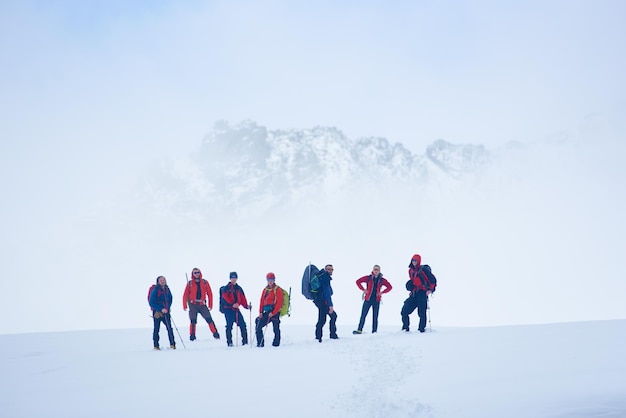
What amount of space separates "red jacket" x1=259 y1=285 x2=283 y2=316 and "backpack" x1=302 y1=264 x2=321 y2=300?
729mm

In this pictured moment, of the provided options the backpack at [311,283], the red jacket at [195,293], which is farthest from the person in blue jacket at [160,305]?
the backpack at [311,283]

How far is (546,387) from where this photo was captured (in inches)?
485

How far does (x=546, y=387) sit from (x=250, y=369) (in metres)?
6.77

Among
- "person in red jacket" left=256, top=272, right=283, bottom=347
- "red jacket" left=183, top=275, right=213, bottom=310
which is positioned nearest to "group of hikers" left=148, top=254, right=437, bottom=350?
"person in red jacket" left=256, top=272, right=283, bottom=347

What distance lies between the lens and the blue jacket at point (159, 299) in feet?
60.0

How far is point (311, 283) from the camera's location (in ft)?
59.1

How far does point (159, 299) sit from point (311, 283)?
4.57 meters

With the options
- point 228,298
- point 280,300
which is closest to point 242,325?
point 228,298

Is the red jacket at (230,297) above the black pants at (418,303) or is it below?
above

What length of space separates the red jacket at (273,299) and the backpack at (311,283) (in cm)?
73

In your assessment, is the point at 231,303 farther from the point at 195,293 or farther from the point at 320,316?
the point at 320,316

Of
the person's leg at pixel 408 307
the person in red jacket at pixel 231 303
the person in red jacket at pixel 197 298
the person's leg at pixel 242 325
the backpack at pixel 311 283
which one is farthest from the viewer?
the person in red jacket at pixel 197 298

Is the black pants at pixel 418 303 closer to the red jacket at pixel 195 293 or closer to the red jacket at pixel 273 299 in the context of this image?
the red jacket at pixel 273 299

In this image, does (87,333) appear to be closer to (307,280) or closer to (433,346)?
(307,280)
